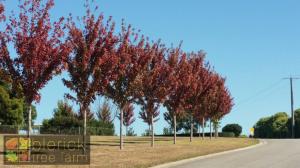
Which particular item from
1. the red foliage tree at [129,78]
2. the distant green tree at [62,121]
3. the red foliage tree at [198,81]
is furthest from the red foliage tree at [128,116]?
the red foliage tree at [129,78]

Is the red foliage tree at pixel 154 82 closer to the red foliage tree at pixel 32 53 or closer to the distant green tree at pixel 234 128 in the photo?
the red foliage tree at pixel 32 53

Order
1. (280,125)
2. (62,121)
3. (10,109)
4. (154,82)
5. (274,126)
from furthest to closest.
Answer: (274,126)
(280,125)
(62,121)
(10,109)
(154,82)

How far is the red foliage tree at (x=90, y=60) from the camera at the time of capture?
2453 cm

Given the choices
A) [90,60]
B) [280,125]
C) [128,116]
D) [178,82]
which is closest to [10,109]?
[128,116]

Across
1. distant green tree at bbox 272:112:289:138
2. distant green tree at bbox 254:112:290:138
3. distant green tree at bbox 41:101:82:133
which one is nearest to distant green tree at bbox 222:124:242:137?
distant green tree at bbox 272:112:289:138

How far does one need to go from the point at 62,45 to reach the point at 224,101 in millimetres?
32927

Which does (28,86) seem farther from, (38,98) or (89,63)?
(89,63)

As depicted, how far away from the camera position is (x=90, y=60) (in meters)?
24.7

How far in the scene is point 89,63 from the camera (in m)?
24.7

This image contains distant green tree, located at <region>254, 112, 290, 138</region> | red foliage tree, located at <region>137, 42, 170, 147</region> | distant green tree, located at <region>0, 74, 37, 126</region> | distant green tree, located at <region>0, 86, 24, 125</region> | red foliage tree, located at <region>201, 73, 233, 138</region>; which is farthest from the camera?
distant green tree, located at <region>254, 112, 290, 138</region>

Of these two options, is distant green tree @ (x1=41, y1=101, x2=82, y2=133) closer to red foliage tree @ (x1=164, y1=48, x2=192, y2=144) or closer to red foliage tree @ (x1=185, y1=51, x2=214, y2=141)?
red foliage tree @ (x1=185, y1=51, x2=214, y2=141)

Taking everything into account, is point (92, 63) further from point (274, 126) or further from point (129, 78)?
point (274, 126)

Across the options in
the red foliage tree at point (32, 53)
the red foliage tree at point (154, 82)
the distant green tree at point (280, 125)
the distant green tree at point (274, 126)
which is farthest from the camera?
the distant green tree at point (274, 126)

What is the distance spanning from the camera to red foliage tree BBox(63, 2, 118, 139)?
24.5 meters
